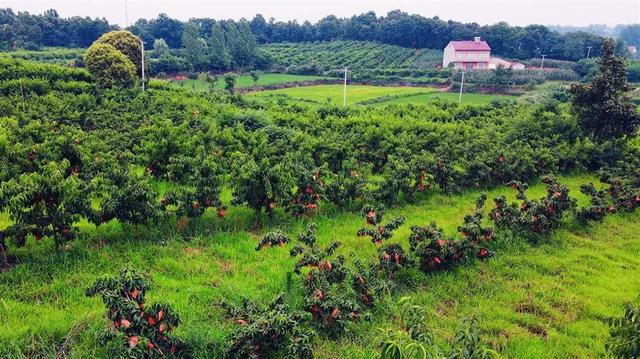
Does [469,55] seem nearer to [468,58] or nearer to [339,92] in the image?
[468,58]

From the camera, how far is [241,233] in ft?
30.2

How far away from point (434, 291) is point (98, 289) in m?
4.81

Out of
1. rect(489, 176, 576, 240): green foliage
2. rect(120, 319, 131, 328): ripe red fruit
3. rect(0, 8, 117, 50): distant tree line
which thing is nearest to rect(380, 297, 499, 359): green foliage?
rect(120, 319, 131, 328): ripe red fruit

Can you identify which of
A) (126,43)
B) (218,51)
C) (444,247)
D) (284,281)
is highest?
(218,51)

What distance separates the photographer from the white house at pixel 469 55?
59.1m

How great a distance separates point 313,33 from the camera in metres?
79.2

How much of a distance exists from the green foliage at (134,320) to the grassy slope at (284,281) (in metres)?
0.56

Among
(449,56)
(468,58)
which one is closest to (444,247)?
(468,58)

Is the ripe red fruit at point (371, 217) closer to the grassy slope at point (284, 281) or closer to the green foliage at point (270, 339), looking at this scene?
the grassy slope at point (284, 281)

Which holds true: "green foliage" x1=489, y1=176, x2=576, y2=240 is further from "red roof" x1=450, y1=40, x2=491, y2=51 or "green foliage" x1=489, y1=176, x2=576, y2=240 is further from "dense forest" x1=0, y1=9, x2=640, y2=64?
"red roof" x1=450, y1=40, x2=491, y2=51

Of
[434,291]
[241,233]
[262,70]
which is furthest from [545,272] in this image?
[262,70]

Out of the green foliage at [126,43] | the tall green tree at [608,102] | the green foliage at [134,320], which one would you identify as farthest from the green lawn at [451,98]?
the green foliage at [134,320]

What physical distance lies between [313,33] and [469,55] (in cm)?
2864

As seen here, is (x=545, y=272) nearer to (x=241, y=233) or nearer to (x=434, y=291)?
(x=434, y=291)
